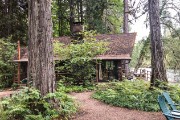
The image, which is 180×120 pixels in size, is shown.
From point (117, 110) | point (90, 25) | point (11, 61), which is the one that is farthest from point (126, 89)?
point (90, 25)

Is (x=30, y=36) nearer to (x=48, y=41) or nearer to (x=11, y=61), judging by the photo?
(x=48, y=41)

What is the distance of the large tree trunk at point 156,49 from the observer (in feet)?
33.9

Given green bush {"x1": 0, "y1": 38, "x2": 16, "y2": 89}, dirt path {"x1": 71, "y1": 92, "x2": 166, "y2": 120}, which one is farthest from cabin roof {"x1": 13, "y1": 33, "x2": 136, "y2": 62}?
dirt path {"x1": 71, "y1": 92, "x2": 166, "y2": 120}

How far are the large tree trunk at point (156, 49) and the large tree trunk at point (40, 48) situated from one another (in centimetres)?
539

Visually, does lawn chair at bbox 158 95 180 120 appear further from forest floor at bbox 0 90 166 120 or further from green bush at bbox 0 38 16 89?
green bush at bbox 0 38 16 89

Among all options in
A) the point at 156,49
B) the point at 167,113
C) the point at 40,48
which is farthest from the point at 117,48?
the point at 167,113

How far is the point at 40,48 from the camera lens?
22.5ft

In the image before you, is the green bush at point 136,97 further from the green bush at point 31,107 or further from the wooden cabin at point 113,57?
the wooden cabin at point 113,57

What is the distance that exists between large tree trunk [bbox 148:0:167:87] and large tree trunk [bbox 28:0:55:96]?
539 cm

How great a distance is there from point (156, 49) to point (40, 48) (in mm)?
5823

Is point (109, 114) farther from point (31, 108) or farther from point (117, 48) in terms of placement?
point (117, 48)

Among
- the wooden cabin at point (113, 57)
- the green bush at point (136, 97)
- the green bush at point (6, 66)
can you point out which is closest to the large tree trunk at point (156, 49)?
the green bush at point (136, 97)

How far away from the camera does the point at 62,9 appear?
109 feet

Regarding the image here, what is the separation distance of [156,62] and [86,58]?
16.9ft
